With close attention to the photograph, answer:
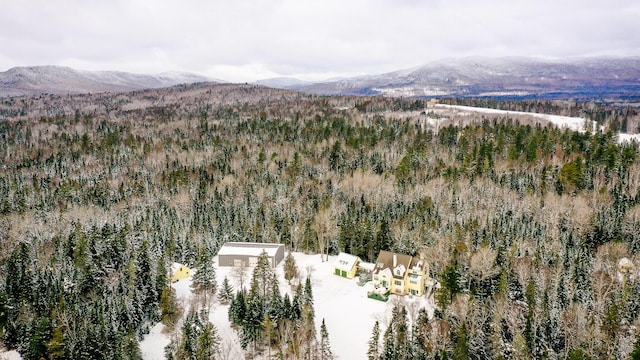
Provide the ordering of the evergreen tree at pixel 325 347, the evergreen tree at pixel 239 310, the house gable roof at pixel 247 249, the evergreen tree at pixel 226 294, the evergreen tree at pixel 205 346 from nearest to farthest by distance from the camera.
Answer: the evergreen tree at pixel 205 346 → the evergreen tree at pixel 325 347 → the evergreen tree at pixel 239 310 → the evergreen tree at pixel 226 294 → the house gable roof at pixel 247 249

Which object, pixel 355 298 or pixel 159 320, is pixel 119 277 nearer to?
pixel 159 320

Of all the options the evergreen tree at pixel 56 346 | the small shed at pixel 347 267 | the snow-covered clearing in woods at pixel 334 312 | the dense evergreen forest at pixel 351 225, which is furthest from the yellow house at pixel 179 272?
the small shed at pixel 347 267

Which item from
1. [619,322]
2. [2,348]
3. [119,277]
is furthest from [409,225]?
[2,348]

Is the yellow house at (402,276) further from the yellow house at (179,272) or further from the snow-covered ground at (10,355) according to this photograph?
the snow-covered ground at (10,355)

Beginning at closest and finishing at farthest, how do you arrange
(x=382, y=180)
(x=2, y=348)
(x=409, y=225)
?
(x=2, y=348) → (x=409, y=225) → (x=382, y=180)

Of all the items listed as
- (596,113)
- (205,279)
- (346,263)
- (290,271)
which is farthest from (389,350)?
(596,113)
